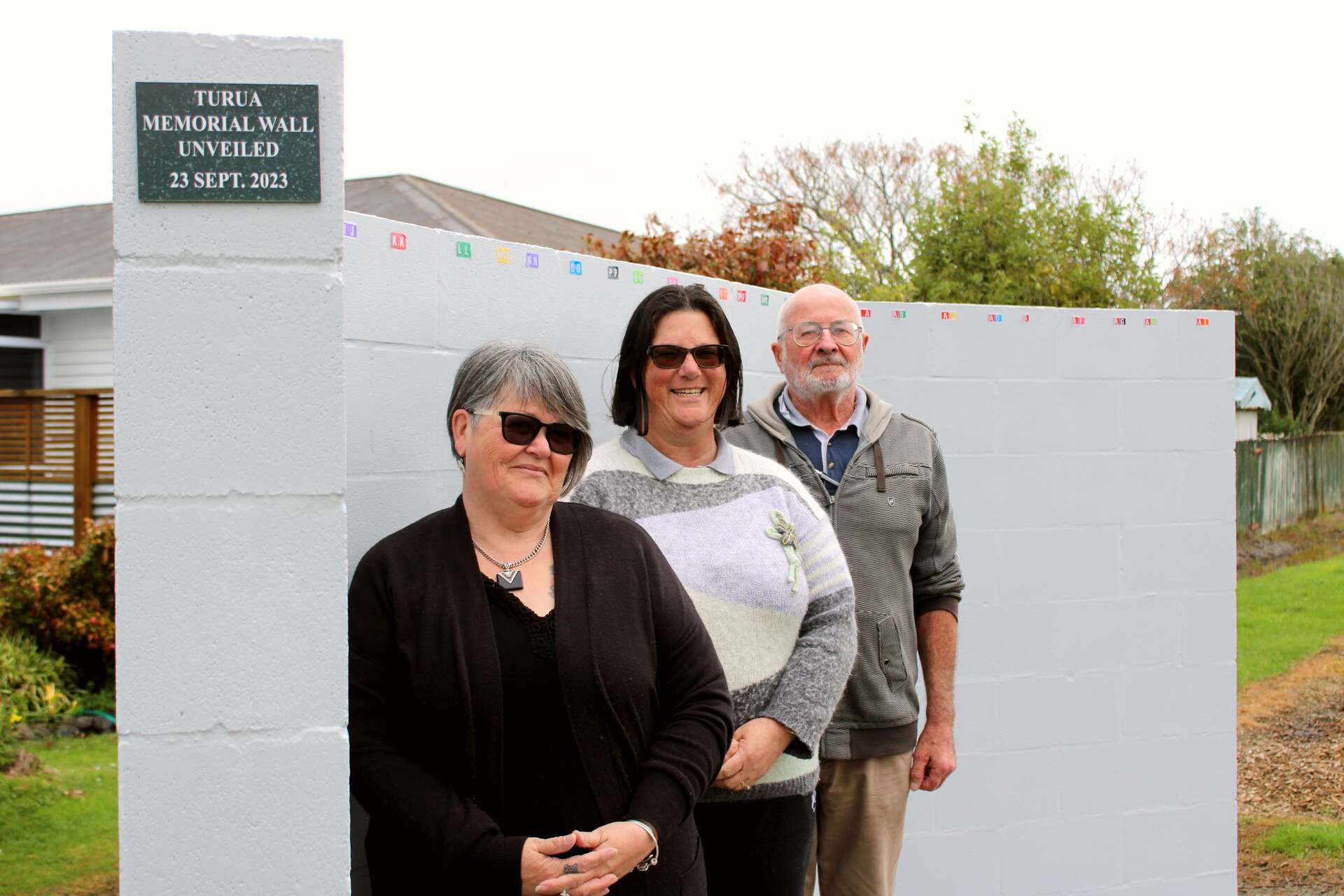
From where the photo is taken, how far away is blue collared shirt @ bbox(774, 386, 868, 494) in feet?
10.6

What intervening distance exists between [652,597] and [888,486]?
1.17 meters

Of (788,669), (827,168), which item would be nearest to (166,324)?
(788,669)

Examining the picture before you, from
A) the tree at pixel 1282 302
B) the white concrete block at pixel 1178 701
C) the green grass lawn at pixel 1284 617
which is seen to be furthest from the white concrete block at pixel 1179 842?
the tree at pixel 1282 302

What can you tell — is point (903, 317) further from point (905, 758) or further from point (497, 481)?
point (497, 481)

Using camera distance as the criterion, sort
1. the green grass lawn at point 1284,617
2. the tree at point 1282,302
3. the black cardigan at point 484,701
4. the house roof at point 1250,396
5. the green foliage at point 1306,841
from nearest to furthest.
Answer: the black cardigan at point 484,701 < the green foliage at point 1306,841 < the green grass lawn at point 1284,617 < the house roof at point 1250,396 < the tree at point 1282,302

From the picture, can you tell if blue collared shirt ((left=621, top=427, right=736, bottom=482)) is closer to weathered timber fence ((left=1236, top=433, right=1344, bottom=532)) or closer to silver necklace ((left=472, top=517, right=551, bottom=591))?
silver necklace ((left=472, top=517, right=551, bottom=591))

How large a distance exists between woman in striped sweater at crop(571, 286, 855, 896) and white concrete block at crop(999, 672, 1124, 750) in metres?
1.85

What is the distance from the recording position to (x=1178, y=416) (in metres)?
4.61

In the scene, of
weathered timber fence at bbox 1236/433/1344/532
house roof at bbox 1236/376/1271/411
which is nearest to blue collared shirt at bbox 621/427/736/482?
weathered timber fence at bbox 1236/433/1344/532

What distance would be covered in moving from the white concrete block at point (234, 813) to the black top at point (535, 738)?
0.93 feet

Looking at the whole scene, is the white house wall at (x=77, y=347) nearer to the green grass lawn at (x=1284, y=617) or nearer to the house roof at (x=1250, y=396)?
the green grass lawn at (x=1284, y=617)

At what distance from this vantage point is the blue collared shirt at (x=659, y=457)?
268cm

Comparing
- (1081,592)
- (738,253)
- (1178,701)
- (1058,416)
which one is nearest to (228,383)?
(1058,416)

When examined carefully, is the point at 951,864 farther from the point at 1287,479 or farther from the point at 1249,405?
the point at 1249,405
